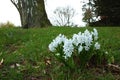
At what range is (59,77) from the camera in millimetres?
6141

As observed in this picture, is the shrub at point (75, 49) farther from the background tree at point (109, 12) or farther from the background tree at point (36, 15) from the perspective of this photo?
the background tree at point (109, 12)

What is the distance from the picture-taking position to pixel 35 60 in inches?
289

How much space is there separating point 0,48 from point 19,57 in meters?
1.23

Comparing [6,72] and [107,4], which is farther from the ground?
[107,4]

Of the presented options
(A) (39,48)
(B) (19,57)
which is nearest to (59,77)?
(B) (19,57)

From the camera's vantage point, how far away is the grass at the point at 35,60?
6328 mm

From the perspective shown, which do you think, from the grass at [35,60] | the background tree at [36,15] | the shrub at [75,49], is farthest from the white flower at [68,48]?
the background tree at [36,15]

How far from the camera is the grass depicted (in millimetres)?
6328

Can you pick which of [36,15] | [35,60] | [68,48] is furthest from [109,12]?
[68,48]

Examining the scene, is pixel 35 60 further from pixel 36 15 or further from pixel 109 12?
pixel 109 12

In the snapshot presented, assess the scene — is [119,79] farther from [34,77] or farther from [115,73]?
[34,77]

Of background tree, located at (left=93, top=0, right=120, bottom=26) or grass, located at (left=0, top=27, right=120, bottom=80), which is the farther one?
background tree, located at (left=93, top=0, right=120, bottom=26)

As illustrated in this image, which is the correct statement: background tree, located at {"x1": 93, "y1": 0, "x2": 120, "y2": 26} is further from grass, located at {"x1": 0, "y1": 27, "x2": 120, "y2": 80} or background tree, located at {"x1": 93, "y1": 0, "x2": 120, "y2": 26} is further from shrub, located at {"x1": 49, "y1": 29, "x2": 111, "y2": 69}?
shrub, located at {"x1": 49, "y1": 29, "x2": 111, "y2": 69}

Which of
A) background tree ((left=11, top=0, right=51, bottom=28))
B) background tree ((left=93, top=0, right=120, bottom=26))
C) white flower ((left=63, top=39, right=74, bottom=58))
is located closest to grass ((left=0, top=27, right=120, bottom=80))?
white flower ((left=63, top=39, right=74, bottom=58))
